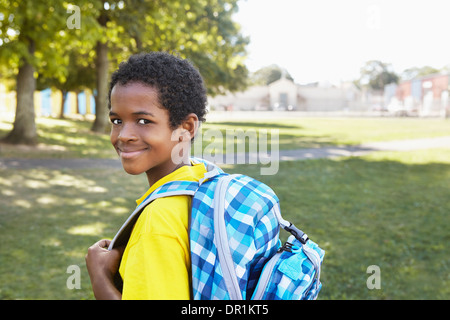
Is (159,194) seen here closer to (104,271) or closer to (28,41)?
(104,271)

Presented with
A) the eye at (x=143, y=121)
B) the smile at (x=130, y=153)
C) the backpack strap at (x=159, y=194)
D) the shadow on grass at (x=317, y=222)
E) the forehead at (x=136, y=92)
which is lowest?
the shadow on grass at (x=317, y=222)

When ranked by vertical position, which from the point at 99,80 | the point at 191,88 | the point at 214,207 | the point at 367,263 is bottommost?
the point at 367,263

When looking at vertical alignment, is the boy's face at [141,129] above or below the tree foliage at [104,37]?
below

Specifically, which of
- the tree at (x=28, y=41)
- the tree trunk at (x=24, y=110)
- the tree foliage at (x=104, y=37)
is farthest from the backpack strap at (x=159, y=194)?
the tree trunk at (x=24, y=110)

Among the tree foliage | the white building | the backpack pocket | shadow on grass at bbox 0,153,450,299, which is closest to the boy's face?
the backpack pocket

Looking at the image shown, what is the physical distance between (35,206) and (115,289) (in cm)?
575

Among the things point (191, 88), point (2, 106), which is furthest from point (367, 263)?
point (2, 106)

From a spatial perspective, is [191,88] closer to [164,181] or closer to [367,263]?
[164,181]

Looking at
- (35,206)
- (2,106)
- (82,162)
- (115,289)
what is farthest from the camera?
(2,106)

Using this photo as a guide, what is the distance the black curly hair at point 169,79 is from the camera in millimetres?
1546

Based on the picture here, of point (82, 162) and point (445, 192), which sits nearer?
point (445, 192)

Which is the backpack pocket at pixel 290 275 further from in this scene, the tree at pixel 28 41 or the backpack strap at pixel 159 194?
the tree at pixel 28 41

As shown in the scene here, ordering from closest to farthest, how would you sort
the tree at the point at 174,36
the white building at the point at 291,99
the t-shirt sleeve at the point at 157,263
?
1. the t-shirt sleeve at the point at 157,263
2. the tree at the point at 174,36
3. the white building at the point at 291,99

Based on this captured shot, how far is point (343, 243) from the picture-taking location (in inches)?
208
